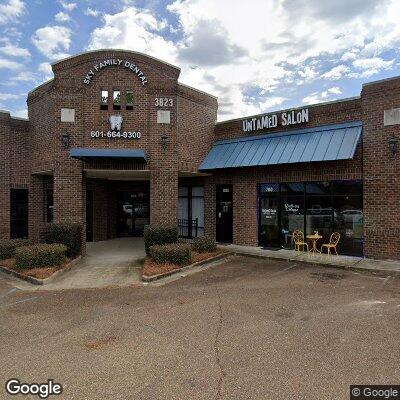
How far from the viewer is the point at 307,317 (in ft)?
22.9

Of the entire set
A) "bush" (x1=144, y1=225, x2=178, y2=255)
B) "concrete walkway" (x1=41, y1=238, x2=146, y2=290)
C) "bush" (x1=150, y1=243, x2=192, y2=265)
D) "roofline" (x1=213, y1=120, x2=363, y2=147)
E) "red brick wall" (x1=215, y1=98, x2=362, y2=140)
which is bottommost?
"concrete walkway" (x1=41, y1=238, x2=146, y2=290)

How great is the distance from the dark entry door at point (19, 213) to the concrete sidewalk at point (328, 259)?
33.3ft

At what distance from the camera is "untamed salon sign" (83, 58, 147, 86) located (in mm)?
14445

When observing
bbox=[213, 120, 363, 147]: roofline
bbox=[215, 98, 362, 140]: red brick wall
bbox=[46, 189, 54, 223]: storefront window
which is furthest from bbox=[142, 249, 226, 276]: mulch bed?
bbox=[46, 189, 54, 223]: storefront window

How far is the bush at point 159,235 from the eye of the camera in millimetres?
13484

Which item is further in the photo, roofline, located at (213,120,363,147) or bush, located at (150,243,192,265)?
roofline, located at (213,120,363,147)

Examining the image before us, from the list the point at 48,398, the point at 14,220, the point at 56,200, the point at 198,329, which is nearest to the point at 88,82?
the point at 56,200

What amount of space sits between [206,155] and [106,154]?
548cm

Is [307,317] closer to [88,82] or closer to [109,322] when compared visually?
[109,322]

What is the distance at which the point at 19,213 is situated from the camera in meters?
16.8

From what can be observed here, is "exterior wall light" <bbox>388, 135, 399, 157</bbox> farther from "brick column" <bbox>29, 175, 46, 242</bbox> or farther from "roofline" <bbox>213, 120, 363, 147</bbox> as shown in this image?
"brick column" <bbox>29, 175, 46, 242</bbox>

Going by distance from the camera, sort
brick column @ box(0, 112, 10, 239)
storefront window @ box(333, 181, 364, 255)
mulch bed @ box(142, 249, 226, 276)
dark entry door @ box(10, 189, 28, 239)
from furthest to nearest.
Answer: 1. dark entry door @ box(10, 189, 28, 239)
2. brick column @ box(0, 112, 10, 239)
3. storefront window @ box(333, 181, 364, 255)
4. mulch bed @ box(142, 249, 226, 276)

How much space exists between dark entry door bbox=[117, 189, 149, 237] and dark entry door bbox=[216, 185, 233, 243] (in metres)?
5.47

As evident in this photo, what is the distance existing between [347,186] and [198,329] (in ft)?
30.3
